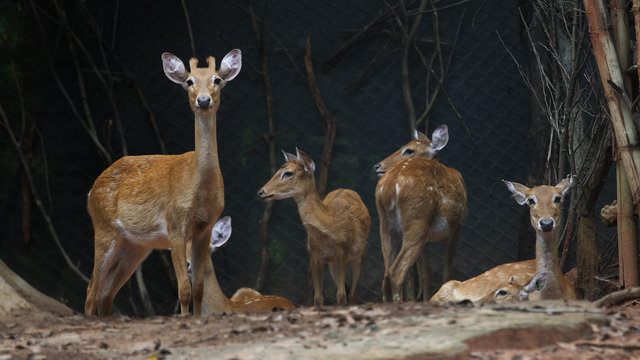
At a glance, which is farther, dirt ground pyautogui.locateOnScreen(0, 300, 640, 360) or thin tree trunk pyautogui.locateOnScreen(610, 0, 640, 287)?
thin tree trunk pyautogui.locateOnScreen(610, 0, 640, 287)

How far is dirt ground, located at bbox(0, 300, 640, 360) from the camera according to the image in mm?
3570

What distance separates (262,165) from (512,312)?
545cm

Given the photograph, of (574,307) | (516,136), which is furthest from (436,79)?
(574,307)

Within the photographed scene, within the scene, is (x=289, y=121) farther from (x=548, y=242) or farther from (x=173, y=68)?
(x=548, y=242)

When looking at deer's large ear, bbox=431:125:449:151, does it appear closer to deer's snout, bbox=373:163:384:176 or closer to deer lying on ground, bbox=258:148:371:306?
deer's snout, bbox=373:163:384:176

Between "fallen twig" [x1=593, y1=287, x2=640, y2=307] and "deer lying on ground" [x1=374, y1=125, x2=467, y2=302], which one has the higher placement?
"deer lying on ground" [x1=374, y1=125, x2=467, y2=302]

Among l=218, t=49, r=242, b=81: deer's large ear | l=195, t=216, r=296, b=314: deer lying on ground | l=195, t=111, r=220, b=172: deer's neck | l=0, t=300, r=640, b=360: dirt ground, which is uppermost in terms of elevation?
l=218, t=49, r=242, b=81: deer's large ear

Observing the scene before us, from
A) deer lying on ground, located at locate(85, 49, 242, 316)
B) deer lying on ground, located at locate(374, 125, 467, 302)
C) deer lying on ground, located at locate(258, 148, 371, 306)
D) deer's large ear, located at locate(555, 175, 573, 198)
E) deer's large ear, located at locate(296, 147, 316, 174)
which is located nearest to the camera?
deer lying on ground, located at locate(85, 49, 242, 316)

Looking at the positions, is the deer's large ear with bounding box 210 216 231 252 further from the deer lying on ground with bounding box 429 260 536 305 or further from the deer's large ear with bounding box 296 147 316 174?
the deer lying on ground with bounding box 429 260 536 305

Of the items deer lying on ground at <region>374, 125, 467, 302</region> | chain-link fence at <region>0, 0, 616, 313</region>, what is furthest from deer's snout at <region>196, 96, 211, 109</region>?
chain-link fence at <region>0, 0, 616, 313</region>

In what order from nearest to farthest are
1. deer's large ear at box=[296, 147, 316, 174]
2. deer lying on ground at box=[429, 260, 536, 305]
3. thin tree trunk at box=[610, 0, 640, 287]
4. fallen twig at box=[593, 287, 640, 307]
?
fallen twig at box=[593, 287, 640, 307] → thin tree trunk at box=[610, 0, 640, 287] → deer lying on ground at box=[429, 260, 536, 305] → deer's large ear at box=[296, 147, 316, 174]

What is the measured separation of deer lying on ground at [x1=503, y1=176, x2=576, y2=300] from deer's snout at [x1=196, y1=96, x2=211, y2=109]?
2.80 meters

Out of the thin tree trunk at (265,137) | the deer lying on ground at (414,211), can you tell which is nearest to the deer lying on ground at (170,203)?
the deer lying on ground at (414,211)

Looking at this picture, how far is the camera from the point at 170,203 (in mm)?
5926
